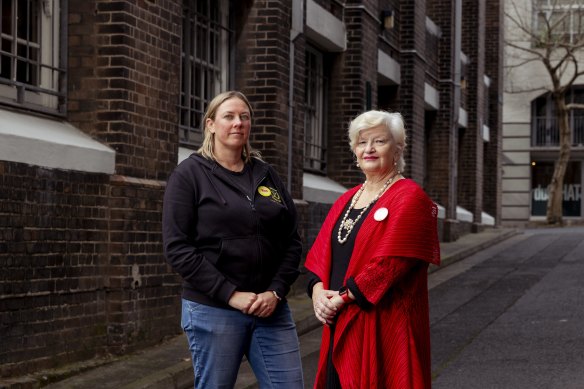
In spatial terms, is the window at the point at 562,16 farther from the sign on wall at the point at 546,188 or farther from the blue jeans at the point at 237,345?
the blue jeans at the point at 237,345

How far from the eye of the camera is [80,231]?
28.0ft

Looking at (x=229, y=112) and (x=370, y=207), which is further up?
(x=229, y=112)

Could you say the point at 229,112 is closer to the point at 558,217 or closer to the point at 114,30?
the point at 114,30

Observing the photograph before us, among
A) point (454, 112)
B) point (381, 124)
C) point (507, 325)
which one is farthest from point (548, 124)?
point (381, 124)

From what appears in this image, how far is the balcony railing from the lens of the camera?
4188 cm

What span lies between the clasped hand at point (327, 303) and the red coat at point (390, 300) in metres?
0.04

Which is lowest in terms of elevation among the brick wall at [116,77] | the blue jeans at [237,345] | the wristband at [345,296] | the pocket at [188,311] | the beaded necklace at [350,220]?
the blue jeans at [237,345]

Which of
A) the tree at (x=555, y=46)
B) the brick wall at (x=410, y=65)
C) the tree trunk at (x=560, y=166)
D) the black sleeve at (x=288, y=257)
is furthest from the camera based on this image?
the tree trunk at (x=560, y=166)

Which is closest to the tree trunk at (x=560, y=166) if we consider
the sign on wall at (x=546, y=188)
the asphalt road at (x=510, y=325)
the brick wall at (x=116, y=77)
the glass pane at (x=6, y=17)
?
the sign on wall at (x=546, y=188)

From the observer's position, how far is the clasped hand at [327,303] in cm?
447

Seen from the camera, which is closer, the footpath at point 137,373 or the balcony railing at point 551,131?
the footpath at point 137,373

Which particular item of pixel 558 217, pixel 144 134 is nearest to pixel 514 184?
pixel 558 217

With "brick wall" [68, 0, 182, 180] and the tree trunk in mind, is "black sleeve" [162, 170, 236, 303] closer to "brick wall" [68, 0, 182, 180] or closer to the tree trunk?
"brick wall" [68, 0, 182, 180]

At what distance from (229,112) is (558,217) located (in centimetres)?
3484
